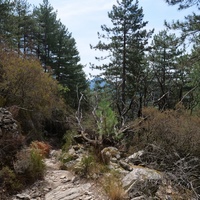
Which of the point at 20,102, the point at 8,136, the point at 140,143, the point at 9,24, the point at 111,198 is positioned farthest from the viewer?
the point at 9,24

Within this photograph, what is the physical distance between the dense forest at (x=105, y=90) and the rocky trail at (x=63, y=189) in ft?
0.91

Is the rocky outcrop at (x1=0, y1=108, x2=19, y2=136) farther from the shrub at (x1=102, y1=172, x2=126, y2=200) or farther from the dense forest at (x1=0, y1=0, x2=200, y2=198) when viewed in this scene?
the shrub at (x1=102, y1=172, x2=126, y2=200)

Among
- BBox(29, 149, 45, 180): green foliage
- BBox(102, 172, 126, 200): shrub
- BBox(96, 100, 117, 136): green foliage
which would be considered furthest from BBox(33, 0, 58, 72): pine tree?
BBox(102, 172, 126, 200): shrub

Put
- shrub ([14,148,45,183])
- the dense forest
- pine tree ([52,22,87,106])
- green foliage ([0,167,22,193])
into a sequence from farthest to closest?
pine tree ([52,22,87,106]), the dense forest, shrub ([14,148,45,183]), green foliage ([0,167,22,193])

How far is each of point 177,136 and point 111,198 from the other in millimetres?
3573

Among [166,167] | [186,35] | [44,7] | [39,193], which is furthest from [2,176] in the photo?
[44,7]

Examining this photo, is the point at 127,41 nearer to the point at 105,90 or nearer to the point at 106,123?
the point at 105,90

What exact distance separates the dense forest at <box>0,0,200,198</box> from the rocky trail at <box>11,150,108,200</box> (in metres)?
0.28

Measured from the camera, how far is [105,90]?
57.9ft

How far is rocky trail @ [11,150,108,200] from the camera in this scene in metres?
4.30

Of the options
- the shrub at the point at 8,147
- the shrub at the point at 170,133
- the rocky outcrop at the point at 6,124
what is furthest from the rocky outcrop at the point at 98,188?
the shrub at the point at 170,133

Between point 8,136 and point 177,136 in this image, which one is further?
point 177,136

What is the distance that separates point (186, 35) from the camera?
7.96 metres

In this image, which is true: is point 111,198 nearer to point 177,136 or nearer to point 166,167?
point 166,167
